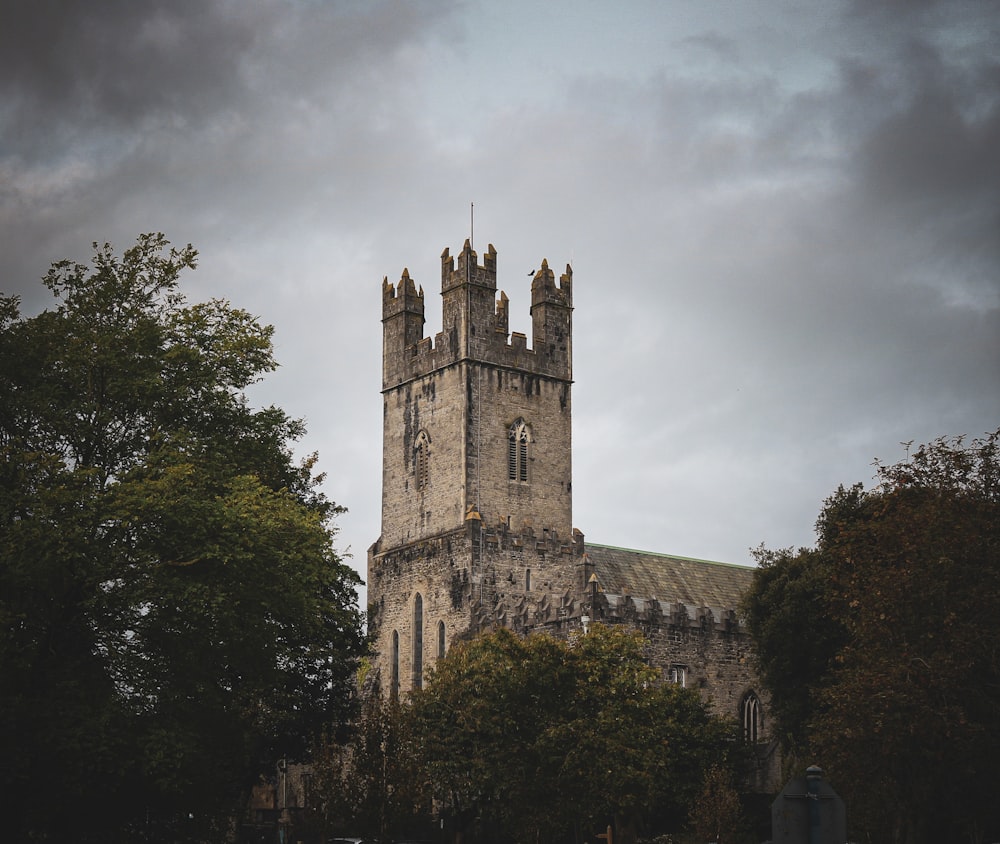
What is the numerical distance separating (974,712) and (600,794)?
39.0 ft

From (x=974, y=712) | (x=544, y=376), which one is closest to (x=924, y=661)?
(x=974, y=712)

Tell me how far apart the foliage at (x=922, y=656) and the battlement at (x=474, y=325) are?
3428 cm

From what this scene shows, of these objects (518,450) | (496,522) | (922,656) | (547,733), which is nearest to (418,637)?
(496,522)

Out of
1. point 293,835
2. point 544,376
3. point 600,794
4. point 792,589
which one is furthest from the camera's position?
point 544,376

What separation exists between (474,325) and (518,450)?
6.60m

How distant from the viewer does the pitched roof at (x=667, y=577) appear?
72562 mm

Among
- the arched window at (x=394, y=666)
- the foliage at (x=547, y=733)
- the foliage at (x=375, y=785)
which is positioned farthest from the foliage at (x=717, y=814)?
the arched window at (x=394, y=666)

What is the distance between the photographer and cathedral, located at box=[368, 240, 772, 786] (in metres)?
67.3

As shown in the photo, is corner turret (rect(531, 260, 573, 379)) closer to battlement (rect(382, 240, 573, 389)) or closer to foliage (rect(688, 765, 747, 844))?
battlement (rect(382, 240, 573, 389))

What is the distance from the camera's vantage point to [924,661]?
3431 cm

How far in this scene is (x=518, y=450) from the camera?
72438 mm

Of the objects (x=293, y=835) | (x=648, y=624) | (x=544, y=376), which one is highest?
(x=544, y=376)

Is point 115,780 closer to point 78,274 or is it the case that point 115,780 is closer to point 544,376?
point 78,274

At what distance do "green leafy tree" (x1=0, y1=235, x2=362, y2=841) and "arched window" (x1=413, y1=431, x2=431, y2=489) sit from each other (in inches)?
1347
